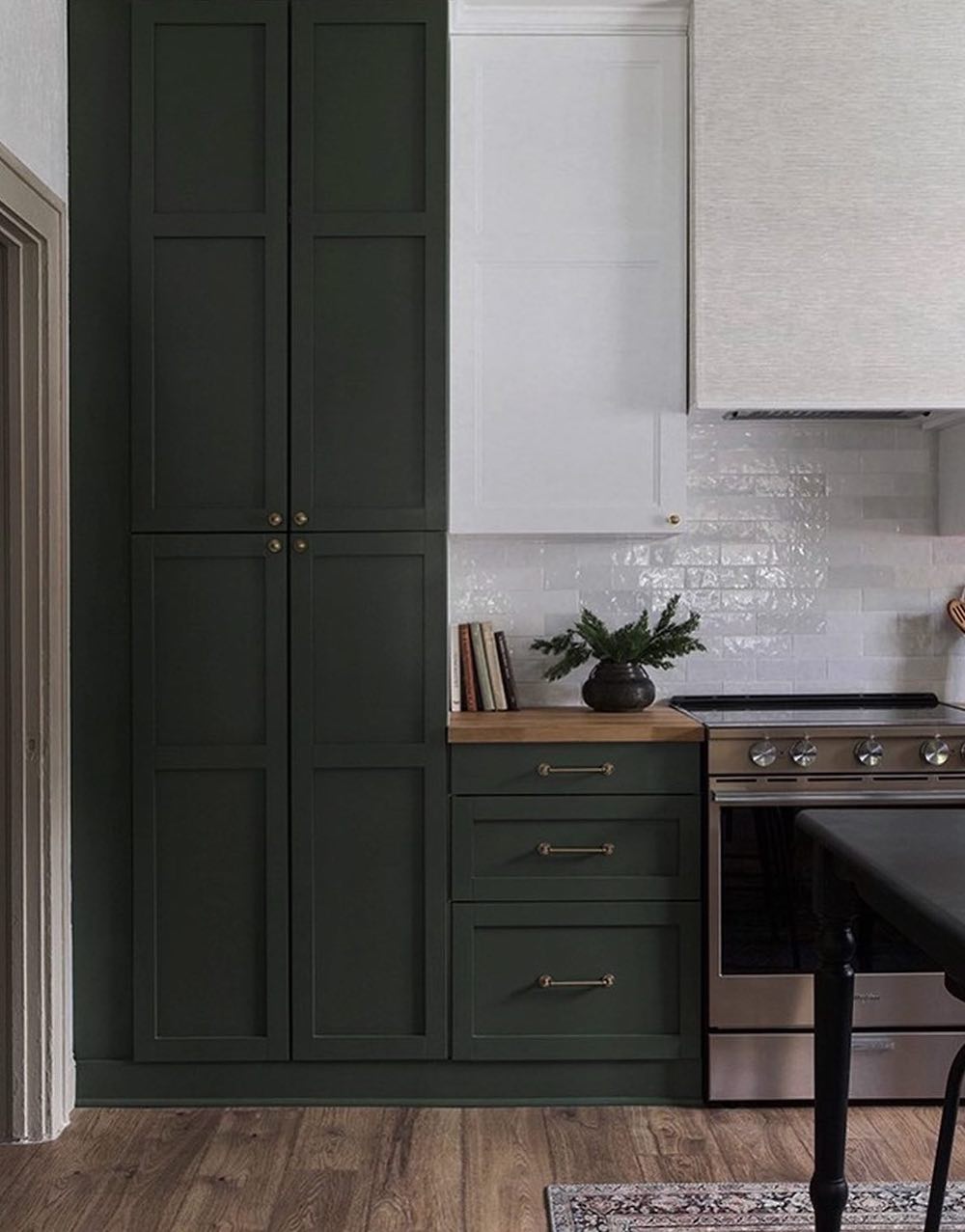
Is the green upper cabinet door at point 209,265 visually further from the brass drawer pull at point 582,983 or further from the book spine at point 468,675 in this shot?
the brass drawer pull at point 582,983

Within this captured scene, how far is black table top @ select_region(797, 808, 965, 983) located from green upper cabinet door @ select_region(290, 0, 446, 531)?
141 cm

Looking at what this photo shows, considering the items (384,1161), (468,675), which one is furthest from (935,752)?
(384,1161)

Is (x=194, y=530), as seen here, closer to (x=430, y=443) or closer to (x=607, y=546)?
(x=430, y=443)

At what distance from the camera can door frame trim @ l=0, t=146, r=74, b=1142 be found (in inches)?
120

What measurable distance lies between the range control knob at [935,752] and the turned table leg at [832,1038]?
1.03 metres

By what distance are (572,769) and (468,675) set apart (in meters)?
0.50

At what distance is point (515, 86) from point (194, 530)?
1.43m

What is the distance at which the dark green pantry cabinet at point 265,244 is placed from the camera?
3.20 metres

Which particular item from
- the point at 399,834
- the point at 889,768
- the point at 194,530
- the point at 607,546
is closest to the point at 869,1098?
the point at 889,768

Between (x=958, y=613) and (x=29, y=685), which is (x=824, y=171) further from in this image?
(x=29, y=685)

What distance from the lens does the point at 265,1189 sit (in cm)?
279

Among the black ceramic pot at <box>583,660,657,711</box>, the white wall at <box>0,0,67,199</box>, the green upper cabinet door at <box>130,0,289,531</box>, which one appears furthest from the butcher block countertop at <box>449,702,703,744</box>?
the white wall at <box>0,0,67,199</box>

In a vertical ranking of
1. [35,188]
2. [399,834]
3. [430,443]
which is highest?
[35,188]

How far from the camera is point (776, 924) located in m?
3.20
